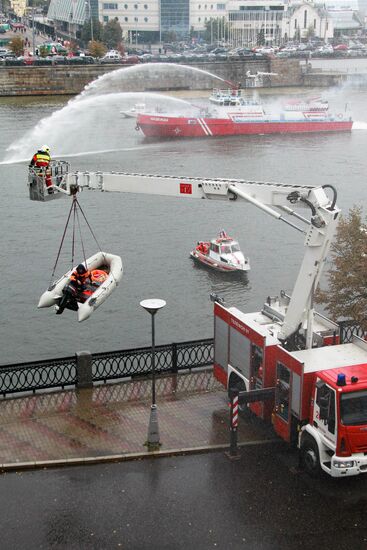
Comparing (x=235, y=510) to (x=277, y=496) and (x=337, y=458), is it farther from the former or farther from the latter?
(x=337, y=458)

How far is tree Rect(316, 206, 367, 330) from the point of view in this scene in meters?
20.5

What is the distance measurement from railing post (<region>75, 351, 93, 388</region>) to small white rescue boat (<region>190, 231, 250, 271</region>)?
17606 millimetres

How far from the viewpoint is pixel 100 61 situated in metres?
113

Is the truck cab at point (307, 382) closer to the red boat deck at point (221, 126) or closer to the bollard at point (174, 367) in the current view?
the bollard at point (174, 367)

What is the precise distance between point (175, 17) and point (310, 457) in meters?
179

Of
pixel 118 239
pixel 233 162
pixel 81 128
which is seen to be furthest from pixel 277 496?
pixel 81 128

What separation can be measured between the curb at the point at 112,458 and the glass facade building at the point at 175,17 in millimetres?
174842

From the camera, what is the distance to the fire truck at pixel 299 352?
47.6 feet

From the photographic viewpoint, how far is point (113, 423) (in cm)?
1730

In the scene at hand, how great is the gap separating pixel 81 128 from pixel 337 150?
25171mm

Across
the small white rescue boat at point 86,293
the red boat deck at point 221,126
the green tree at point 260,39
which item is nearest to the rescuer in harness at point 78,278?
the small white rescue boat at point 86,293

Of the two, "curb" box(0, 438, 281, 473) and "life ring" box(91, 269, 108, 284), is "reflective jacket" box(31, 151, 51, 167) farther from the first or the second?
"curb" box(0, 438, 281, 473)

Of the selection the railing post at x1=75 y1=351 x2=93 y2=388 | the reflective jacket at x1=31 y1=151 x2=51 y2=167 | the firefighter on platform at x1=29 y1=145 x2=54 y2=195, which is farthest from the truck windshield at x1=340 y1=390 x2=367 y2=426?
the reflective jacket at x1=31 y1=151 x2=51 y2=167

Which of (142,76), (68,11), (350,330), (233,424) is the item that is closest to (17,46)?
(142,76)
